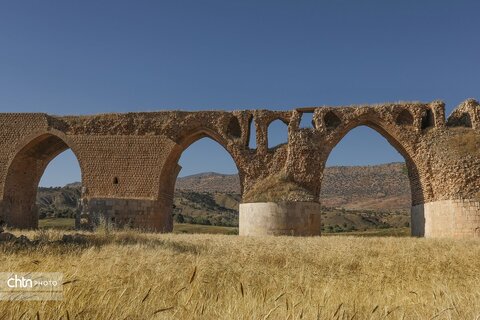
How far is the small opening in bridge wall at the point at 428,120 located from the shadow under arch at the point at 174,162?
392 inches

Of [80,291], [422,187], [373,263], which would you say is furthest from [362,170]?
[80,291]

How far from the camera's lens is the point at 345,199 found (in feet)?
236

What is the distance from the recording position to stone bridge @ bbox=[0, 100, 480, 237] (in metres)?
22.0

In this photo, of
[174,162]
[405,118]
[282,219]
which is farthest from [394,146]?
[174,162]

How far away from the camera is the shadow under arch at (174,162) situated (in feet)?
82.3

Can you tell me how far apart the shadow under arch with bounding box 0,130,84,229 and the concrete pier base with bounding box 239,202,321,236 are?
32.8 feet

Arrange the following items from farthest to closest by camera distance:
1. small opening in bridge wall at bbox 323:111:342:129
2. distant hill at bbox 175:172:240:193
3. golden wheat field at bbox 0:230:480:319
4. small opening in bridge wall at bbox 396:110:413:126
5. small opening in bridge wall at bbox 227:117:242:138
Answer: distant hill at bbox 175:172:240:193
small opening in bridge wall at bbox 227:117:242:138
small opening in bridge wall at bbox 323:111:342:129
small opening in bridge wall at bbox 396:110:413:126
golden wheat field at bbox 0:230:480:319

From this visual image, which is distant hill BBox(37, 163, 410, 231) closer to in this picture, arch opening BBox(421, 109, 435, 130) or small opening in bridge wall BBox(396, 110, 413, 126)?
arch opening BBox(421, 109, 435, 130)

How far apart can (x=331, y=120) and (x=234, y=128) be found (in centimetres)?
532

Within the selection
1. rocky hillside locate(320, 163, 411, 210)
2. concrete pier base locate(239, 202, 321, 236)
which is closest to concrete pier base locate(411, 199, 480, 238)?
concrete pier base locate(239, 202, 321, 236)

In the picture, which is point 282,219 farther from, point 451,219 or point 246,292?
point 246,292

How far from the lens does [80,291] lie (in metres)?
3.28

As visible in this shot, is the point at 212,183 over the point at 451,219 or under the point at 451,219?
over

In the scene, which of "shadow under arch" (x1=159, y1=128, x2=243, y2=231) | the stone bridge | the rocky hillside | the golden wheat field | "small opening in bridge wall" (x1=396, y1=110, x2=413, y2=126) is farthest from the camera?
the rocky hillside
